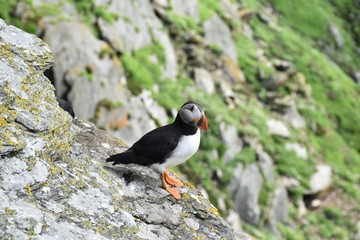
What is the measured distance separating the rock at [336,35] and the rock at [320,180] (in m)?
38.9

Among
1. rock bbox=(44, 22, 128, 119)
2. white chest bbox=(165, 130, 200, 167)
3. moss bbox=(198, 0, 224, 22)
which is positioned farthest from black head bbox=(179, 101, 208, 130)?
moss bbox=(198, 0, 224, 22)

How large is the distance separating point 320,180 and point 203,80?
1017 centimetres

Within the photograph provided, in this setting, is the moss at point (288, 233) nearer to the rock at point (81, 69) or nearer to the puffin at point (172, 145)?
the rock at point (81, 69)

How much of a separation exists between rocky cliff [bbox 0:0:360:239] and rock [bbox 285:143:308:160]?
0.32 feet

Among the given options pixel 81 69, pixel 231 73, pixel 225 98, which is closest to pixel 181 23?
pixel 231 73

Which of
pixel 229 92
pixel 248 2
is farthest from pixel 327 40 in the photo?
pixel 229 92

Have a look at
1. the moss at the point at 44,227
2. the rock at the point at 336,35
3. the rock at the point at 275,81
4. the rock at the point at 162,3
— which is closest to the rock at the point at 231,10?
the rock at the point at 275,81

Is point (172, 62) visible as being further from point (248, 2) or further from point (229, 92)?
point (248, 2)

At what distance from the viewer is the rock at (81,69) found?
21.4 m

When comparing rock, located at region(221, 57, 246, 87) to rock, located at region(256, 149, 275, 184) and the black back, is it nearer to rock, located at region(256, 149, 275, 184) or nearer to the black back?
rock, located at region(256, 149, 275, 184)

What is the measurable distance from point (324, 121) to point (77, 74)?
2616cm

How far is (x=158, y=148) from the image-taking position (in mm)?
8938

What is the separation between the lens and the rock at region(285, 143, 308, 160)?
1296 inches

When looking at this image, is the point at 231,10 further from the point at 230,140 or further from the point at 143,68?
the point at 143,68
